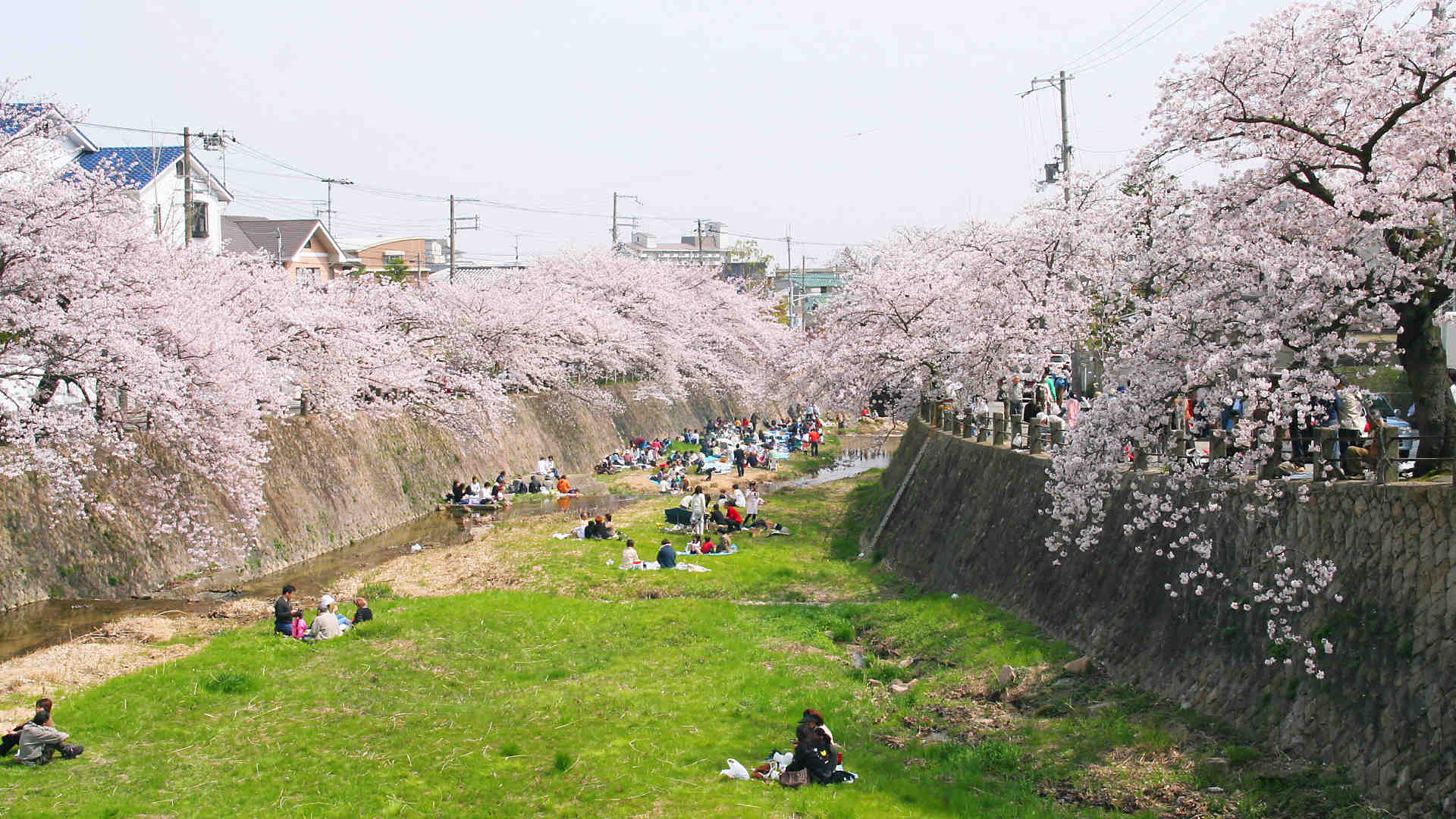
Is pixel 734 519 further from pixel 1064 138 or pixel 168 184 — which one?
pixel 168 184

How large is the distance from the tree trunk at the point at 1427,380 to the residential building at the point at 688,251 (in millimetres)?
56040

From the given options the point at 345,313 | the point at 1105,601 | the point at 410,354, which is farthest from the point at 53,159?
the point at 1105,601

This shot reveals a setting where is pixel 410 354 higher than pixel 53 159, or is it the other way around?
pixel 53 159

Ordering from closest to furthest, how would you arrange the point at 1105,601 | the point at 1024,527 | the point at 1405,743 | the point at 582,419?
the point at 1405,743
the point at 1105,601
the point at 1024,527
the point at 582,419

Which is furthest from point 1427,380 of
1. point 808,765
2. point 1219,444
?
point 808,765

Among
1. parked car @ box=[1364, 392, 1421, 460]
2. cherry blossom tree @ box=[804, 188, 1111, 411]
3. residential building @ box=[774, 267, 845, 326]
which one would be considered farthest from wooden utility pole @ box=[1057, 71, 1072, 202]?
residential building @ box=[774, 267, 845, 326]

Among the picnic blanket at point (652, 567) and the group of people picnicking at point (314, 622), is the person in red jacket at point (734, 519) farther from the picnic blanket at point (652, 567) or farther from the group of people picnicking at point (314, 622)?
the group of people picnicking at point (314, 622)

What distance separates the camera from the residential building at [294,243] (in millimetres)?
51366

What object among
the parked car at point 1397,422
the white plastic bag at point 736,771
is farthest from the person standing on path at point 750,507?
the white plastic bag at point 736,771

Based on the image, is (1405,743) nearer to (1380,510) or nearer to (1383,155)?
(1380,510)

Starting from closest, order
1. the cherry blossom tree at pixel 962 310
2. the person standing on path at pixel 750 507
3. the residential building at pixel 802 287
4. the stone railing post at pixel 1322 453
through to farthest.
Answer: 1. the stone railing post at pixel 1322 453
2. the cherry blossom tree at pixel 962 310
3. the person standing on path at pixel 750 507
4. the residential building at pixel 802 287

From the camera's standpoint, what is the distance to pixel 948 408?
2850 centimetres

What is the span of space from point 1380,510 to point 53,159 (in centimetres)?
2760

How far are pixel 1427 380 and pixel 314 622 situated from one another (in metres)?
16.3
